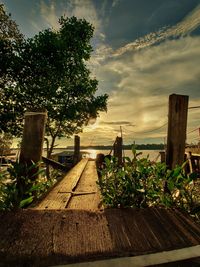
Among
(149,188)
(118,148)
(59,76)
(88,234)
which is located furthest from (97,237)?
Answer: (59,76)

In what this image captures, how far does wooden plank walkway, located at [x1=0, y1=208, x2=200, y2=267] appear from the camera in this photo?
1.64 metres

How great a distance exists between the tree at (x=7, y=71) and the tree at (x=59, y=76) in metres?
0.40

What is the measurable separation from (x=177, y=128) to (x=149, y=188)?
3.70 feet

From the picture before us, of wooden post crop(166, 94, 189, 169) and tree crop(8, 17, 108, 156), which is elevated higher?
tree crop(8, 17, 108, 156)

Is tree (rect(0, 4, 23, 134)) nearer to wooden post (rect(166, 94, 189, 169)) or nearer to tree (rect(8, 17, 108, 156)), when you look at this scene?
tree (rect(8, 17, 108, 156))

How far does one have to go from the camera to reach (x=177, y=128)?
344cm

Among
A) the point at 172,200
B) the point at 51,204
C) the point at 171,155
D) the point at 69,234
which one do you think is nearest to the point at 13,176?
the point at 51,204

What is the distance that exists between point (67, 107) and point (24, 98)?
355 cm

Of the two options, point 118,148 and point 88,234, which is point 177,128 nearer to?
point 88,234

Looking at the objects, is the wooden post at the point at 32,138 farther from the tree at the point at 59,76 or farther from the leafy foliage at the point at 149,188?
the tree at the point at 59,76

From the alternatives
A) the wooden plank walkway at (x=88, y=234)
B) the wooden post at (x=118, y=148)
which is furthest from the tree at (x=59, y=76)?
the wooden plank walkway at (x=88, y=234)

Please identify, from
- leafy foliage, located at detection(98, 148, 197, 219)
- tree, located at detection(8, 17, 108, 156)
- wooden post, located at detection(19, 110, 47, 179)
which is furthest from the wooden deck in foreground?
tree, located at detection(8, 17, 108, 156)

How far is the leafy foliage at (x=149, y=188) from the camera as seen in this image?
2.70 m

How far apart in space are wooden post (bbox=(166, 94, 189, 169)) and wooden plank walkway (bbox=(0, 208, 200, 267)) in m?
1.29
